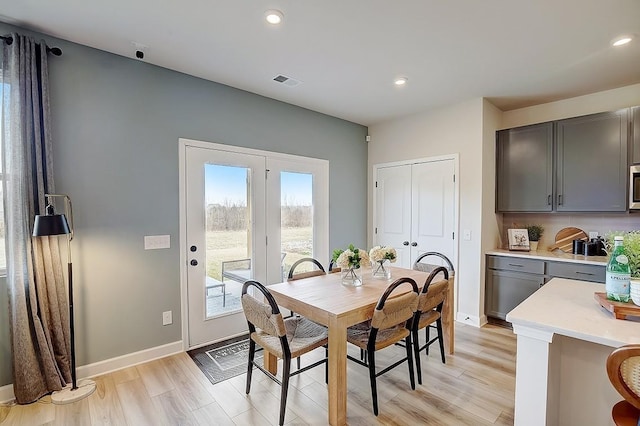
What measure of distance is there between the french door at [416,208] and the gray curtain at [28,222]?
3.96 m

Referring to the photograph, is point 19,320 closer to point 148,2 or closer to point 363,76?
point 148,2

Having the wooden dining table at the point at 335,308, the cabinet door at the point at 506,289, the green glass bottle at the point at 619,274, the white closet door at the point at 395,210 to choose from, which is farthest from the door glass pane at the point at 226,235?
the green glass bottle at the point at 619,274

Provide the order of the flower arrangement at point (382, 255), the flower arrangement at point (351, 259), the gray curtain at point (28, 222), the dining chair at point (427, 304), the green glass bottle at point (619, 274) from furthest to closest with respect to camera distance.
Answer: the flower arrangement at point (382, 255) < the flower arrangement at point (351, 259) < the dining chair at point (427, 304) < the gray curtain at point (28, 222) < the green glass bottle at point (619, 274)

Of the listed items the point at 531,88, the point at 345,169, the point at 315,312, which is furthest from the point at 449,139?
the point at 315,312

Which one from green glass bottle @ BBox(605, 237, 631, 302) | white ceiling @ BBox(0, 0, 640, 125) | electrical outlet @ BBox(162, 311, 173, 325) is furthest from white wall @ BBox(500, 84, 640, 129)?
electrical outlet @ BBox(162, 311, 173, 325)

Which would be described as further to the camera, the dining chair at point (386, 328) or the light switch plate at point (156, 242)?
the light switch plate at point (156, 242)

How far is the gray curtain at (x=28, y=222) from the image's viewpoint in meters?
2.23

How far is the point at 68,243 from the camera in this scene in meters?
2.44

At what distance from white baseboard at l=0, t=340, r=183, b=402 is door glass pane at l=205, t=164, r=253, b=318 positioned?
1.56 feet

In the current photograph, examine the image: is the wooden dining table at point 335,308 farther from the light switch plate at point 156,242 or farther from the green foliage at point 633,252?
the green foliage at point 633,252

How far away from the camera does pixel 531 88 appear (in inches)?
135

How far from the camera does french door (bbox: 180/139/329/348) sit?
10.5 feet

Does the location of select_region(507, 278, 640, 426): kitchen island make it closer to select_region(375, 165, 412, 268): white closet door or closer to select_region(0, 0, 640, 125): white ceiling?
select_region(0, 0, 640, 125): white ceiling

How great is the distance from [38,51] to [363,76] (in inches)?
108
